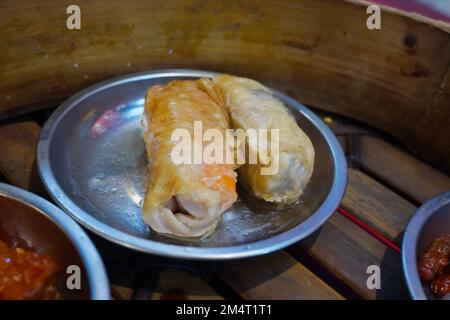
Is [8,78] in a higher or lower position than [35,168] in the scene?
higher

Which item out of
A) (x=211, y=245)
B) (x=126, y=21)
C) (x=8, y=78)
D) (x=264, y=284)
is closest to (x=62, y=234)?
(x=211, y=245)

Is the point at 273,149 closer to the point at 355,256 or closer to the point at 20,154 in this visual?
the point at 355,256

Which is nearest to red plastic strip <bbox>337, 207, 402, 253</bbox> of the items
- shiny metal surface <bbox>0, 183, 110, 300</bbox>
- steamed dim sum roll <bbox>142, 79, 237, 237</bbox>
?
steamed dim sum roll <bbox>142, 79, 237, 237</bbox>

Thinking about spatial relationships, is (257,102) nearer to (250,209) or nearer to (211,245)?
(250,209)

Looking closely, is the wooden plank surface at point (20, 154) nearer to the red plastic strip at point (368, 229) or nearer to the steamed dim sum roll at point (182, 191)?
the steamed dim sum roll at point (182, 191)

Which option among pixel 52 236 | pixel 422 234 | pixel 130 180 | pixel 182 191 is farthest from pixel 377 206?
pixel 52 236

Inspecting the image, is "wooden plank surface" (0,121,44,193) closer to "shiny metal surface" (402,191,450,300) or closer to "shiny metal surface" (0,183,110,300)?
"shiny metal surface" (0,183,110,300)
